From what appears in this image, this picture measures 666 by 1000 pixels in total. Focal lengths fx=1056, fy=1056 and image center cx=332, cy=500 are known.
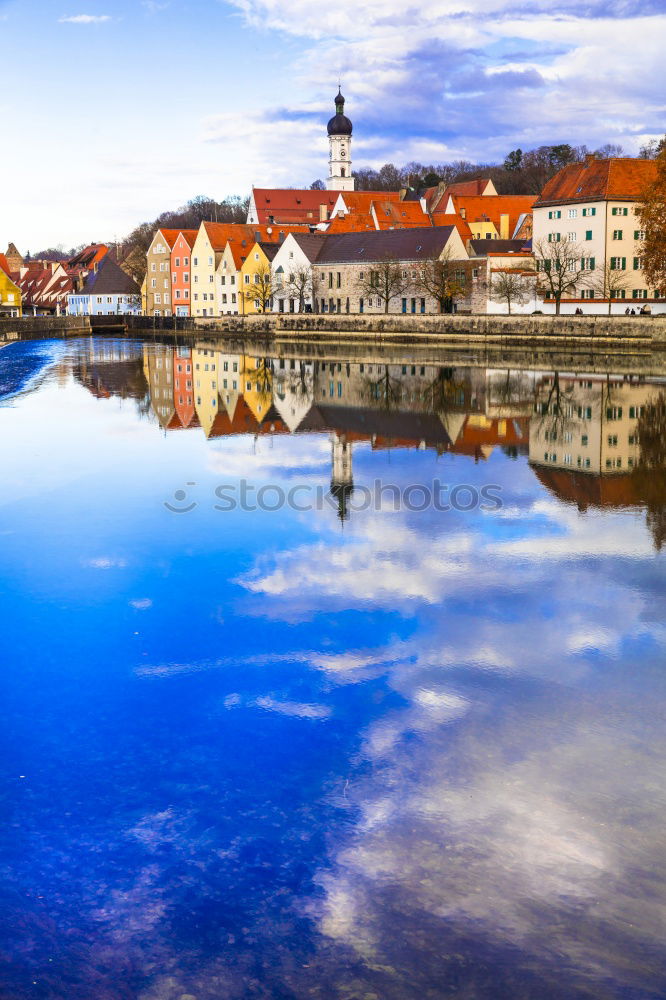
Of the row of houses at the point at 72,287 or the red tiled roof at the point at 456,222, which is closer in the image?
the red tiled roof at the point at 456,222

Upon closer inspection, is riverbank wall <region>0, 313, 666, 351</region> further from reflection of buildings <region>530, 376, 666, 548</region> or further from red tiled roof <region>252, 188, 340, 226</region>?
red tiled roof <region>252, 188, 340, 226</region>

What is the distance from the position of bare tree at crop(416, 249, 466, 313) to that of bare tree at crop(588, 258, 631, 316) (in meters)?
8.35

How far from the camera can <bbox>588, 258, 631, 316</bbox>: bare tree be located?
57562mm

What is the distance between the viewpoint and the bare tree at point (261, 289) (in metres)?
78.3

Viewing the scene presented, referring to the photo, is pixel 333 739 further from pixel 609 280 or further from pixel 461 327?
pixel 609 280

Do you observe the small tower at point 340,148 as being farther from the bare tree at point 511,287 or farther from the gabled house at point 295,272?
the bare tree at point 511,287

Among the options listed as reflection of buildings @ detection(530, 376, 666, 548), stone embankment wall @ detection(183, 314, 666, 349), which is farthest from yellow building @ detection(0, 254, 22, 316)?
reflection of buildings @ detection(530, 376, 666, 548)

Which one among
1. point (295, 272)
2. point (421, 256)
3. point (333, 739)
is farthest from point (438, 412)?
point (295, 272)

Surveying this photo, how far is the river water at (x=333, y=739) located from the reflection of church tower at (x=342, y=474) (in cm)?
12

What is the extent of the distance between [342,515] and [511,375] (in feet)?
76.3

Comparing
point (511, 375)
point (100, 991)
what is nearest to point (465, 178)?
point (511, 375)

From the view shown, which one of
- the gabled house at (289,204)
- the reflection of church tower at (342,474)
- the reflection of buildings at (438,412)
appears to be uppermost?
the gabled house at (289,204)

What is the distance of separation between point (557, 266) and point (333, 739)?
180ft

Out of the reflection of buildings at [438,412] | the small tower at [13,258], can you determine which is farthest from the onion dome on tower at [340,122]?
the reflection of buildings at [438,412]
